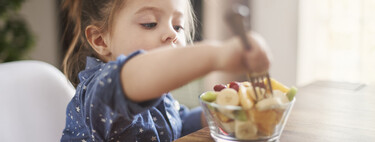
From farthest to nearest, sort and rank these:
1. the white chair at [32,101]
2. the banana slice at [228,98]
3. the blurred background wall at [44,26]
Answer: the blurred background wall at [44,26] < the white chair at [32,101] < the banana slice at [228,98]

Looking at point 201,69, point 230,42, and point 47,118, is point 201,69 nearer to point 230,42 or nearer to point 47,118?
point 230,42

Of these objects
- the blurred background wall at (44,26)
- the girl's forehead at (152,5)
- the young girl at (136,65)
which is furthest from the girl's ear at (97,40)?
the blurred background wall at (44,26)

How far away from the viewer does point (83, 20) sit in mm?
928

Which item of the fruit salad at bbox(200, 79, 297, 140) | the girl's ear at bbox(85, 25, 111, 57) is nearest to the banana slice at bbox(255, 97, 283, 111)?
the fruit salad at bbox(200, 79, 297, 140)

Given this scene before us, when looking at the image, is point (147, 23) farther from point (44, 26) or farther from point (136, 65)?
point (44, 26)

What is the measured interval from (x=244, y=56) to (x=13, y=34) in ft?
9.37

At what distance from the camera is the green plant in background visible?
2.72 meters

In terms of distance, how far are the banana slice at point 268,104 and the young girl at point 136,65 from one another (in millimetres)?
67

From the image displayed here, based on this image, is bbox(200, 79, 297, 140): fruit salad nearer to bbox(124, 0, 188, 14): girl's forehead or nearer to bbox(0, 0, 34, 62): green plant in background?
bbox(124, 0, 188, 14): girl's forehead

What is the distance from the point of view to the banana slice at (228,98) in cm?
51

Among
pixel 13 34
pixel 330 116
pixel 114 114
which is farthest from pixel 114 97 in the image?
pixel 13 34

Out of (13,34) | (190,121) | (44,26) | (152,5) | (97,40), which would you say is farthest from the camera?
(44,26)

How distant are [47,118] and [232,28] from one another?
68 cm

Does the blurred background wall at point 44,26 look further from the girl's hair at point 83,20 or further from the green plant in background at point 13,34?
the girl's hair at point 83,20
